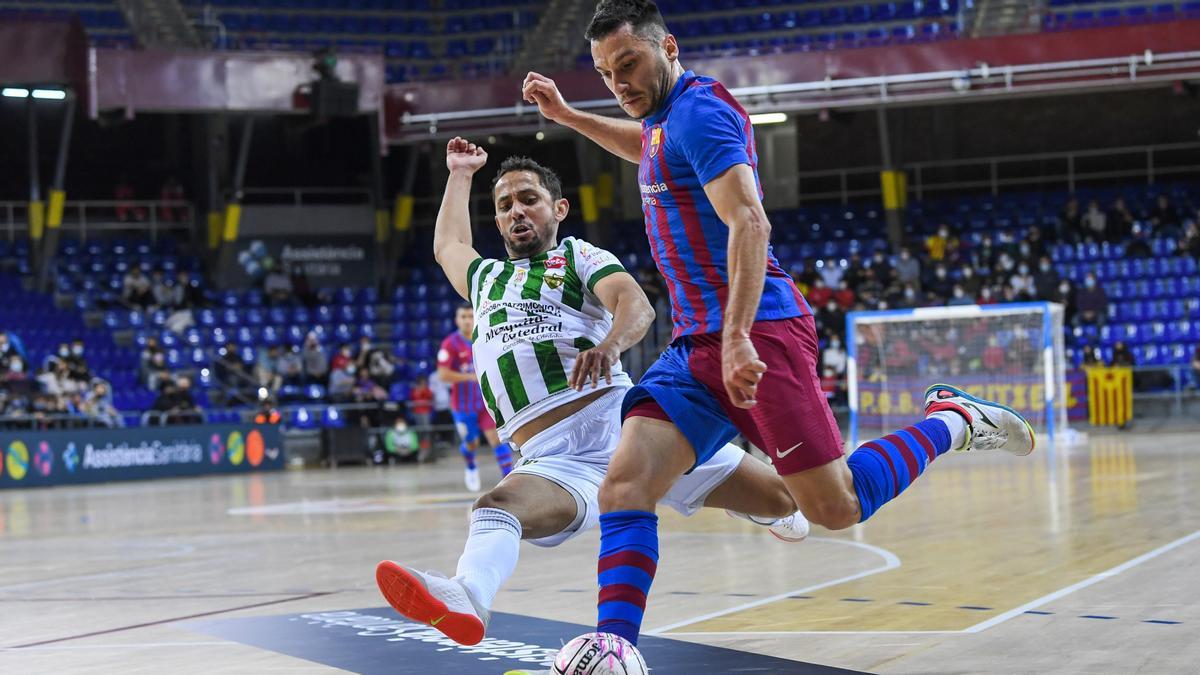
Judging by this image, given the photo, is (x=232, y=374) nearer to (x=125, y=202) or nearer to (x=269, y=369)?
(x=269, y=369)

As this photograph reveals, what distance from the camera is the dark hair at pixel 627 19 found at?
452cm

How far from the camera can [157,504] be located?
16172mm

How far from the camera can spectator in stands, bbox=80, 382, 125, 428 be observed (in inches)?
882

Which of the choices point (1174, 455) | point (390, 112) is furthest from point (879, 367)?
point (390, 112)

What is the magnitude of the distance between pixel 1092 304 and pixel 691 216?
22.9 metres

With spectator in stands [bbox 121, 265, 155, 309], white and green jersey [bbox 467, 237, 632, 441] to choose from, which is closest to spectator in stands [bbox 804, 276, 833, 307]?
spectator in stands [bbox 121, 265, 155, 309]

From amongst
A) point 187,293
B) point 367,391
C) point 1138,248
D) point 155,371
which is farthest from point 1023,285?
point 187,293

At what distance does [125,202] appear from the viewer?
3102 cm

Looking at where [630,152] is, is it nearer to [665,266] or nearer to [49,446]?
[665,266]

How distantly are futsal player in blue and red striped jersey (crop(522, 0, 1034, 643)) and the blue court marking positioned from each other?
72 centimetres

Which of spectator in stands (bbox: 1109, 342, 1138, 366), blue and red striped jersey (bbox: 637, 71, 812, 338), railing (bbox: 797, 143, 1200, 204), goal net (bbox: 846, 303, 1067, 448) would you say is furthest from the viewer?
railing (bbox: 797, 143, 1200, 204)

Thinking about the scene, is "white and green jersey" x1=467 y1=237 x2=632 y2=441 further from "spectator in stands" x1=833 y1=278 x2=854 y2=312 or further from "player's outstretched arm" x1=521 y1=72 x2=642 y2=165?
"spectator in stands" x1=833 y1=278 x2=854 y2=312

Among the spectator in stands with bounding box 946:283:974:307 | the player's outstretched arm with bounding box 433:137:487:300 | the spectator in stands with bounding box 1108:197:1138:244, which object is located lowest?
the player's outstretched arm with bounding box 433:137:487:300

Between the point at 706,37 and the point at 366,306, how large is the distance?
9486 millimetres
